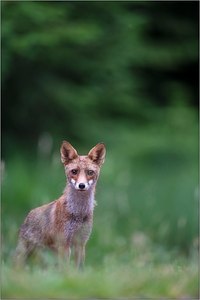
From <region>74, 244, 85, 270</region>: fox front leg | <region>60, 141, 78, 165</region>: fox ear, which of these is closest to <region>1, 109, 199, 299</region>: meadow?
<region>74, 244, 85, 270</region>: fox front leg

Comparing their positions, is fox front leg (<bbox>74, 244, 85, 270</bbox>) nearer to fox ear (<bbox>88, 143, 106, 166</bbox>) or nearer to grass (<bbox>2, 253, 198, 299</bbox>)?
grass (<bbox>2, 253, 198, 299</bbox>)

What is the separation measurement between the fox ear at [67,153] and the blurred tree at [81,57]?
623 centimetres

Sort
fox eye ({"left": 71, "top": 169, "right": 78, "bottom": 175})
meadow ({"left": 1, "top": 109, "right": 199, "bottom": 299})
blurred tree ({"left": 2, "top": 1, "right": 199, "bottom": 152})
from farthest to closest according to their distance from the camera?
blurred tree ({"left": 2, "top": 1, "right": 199, "bottom": 152})
fox eye ({"left": 71, "top": 169, "right": 78, "bottom": 175})
meadow ({"left": 1, "top": 109, "right": 199, "bottom": 299})

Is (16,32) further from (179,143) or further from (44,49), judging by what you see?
(179,143)

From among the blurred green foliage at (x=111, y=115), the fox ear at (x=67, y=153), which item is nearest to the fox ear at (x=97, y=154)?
the fox ear at (x=67, y=153)

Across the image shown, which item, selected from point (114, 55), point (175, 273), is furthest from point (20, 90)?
point (175, 273)

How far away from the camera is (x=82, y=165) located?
22.5 feet

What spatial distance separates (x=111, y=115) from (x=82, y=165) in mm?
13166

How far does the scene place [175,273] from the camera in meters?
7.23

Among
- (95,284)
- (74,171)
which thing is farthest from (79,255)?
(74,171)

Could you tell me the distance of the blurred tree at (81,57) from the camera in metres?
13.9

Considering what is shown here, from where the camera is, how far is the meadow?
675 cm

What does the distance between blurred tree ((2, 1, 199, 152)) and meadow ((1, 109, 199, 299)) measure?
1.66 ft

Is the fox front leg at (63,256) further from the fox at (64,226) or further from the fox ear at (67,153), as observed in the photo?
the fox ear at (67,153)
